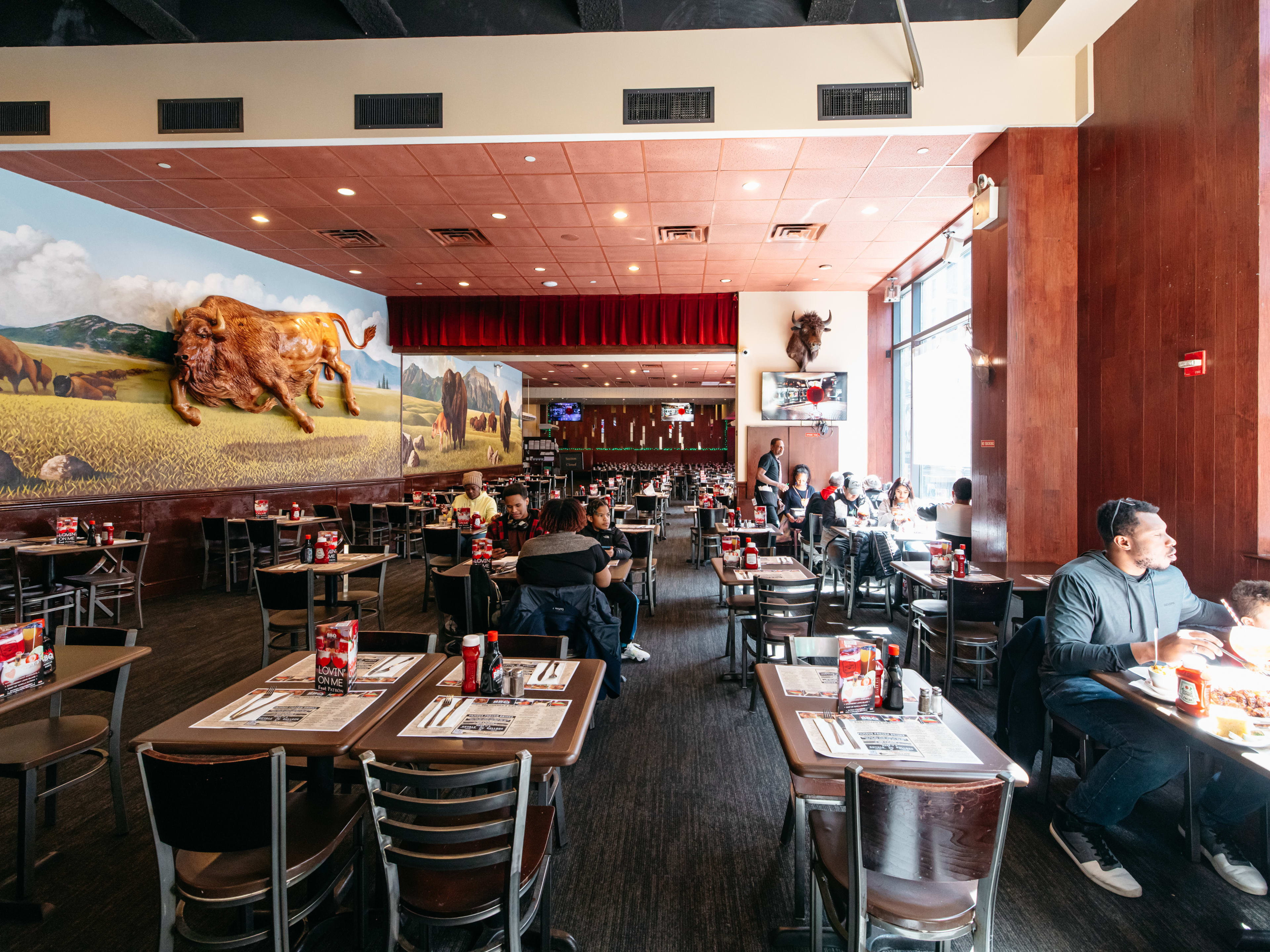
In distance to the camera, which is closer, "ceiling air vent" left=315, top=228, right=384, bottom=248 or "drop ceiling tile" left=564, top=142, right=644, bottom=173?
"drop ceiling tile" left=564, top=142, right=644, bottom=173

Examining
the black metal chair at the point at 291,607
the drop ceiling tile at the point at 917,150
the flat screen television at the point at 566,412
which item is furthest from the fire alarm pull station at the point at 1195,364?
the flat screen television at the point at 566,412

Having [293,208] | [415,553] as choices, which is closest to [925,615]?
[293,208]

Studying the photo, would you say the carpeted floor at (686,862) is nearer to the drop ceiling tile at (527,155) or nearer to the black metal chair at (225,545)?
the black metal chair at (225,545)

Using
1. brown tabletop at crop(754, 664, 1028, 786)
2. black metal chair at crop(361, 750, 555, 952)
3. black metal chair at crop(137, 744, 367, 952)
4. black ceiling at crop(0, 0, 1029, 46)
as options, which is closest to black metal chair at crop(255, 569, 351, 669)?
black metal chair at crop(137, 744, 367, 952)

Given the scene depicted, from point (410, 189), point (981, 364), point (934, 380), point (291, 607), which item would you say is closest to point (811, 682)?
point (291, 607)

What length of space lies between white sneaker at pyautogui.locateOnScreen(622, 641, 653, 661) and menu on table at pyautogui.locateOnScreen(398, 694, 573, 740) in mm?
2664

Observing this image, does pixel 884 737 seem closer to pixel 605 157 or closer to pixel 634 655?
pixel 634 655

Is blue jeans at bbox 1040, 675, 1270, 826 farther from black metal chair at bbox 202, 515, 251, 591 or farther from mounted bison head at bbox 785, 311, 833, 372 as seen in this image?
black metal chair at bbox 202, 515, 251, 591

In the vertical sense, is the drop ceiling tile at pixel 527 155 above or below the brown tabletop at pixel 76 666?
above

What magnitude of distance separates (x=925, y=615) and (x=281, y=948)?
375 centimetres

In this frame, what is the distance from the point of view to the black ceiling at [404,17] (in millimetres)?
4434

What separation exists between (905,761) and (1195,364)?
10.4ft

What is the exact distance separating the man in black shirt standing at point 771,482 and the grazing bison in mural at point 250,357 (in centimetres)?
614

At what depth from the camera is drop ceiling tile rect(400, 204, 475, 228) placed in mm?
6055
